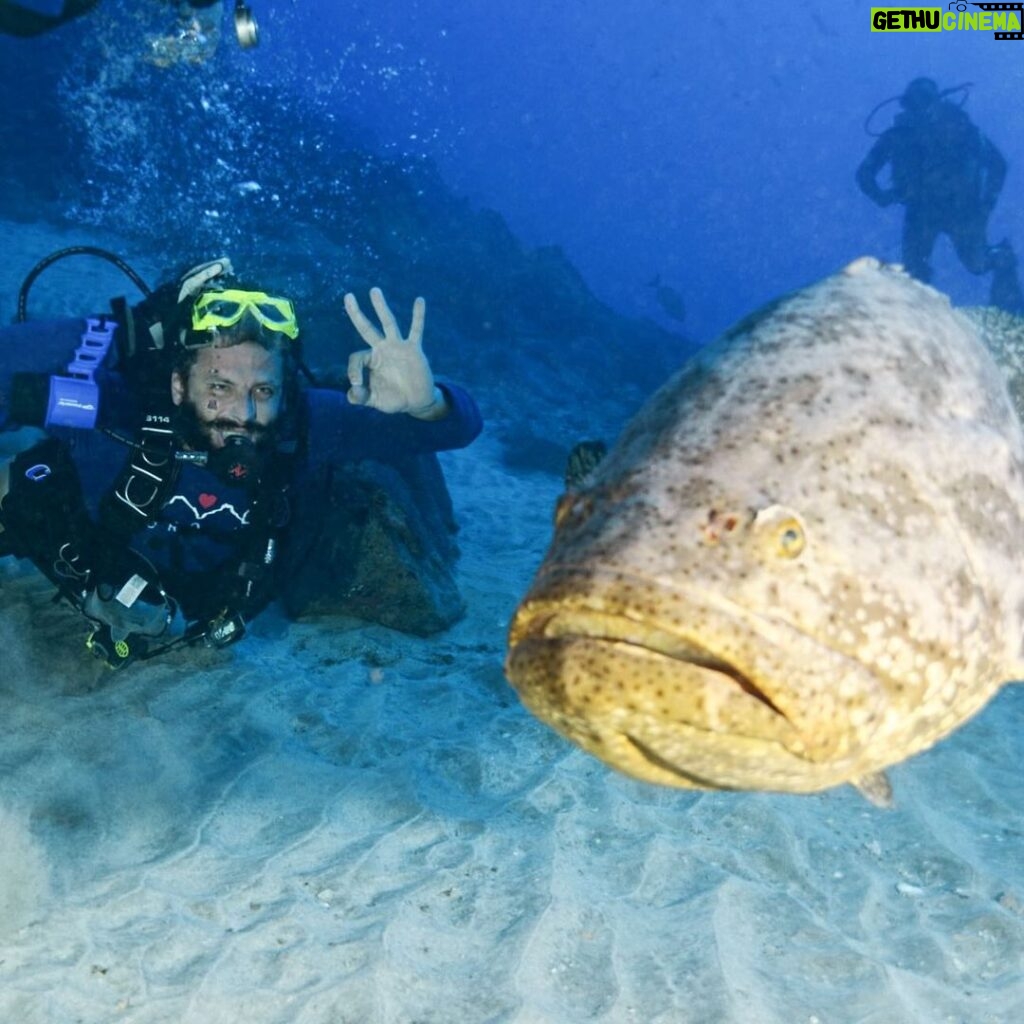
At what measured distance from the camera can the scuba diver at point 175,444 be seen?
454 centimetres

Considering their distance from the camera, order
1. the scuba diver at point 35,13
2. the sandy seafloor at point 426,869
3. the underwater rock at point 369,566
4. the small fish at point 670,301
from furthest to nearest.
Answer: the small fish at point 670,301 → the underwater rock at point 369,566 → the scuba diver at point 35,13 → the sandy seafloor at point 426,869

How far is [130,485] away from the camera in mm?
4543

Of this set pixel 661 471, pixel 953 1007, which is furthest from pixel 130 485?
pixel 953 1007

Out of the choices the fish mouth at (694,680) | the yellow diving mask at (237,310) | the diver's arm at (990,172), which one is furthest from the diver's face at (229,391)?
the diver's arm at (990,172)

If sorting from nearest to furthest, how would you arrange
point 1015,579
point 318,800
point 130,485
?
point 1015,579, point 318,800, point 130,485

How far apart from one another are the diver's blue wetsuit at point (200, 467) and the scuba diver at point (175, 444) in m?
0.01

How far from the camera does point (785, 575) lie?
1530 mm

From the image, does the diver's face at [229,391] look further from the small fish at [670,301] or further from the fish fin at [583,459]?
the small fish at [670,301]

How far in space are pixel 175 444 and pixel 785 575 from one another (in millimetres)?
4043

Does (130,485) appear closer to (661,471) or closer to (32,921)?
(32,921)

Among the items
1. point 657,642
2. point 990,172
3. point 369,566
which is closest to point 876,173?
point 990,172

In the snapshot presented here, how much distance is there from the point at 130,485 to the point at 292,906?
2.62 m

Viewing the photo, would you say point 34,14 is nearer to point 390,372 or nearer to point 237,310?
point 237,310

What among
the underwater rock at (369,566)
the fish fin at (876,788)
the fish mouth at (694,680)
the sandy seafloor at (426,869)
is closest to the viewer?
the fish mouth at (694,680)
